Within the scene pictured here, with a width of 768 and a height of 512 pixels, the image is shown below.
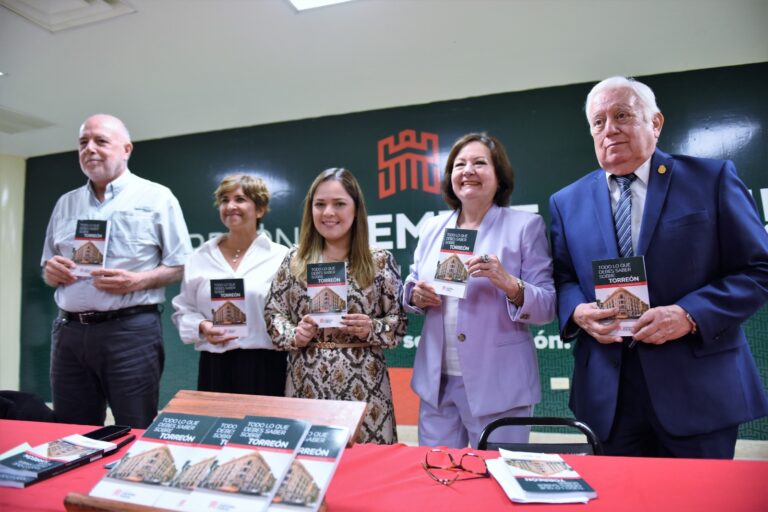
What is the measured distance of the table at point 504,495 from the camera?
958 millimetres

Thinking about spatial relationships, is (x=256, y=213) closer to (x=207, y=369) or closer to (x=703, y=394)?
(x=207, y=369)

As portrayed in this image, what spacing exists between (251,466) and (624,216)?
1.53 metres

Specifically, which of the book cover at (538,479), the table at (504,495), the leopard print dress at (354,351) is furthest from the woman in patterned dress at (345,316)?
the book cover at (538,479)

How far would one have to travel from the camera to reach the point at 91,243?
2297 millimetres

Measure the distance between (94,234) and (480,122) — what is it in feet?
11.1

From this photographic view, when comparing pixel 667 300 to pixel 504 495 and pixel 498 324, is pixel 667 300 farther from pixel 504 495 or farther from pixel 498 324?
pixel 504 495

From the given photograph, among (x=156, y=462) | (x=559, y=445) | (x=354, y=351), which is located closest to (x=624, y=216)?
(x=559, y=445)

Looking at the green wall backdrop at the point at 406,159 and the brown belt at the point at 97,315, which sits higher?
the green wall backdrop at the point at 406,159

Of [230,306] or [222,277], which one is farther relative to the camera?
[222,277]

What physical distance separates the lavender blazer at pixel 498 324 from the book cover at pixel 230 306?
0.80 m

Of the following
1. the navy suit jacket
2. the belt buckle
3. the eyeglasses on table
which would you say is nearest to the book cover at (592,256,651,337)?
the navy suit jacket

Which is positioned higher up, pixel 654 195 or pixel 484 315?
pixel 654 195

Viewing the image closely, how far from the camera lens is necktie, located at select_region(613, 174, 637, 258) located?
5.49 feet

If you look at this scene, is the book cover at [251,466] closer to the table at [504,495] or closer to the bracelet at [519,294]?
the table at [504,495]
